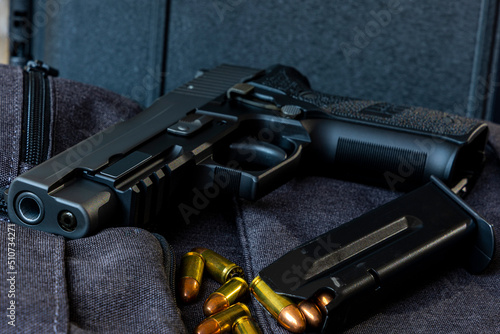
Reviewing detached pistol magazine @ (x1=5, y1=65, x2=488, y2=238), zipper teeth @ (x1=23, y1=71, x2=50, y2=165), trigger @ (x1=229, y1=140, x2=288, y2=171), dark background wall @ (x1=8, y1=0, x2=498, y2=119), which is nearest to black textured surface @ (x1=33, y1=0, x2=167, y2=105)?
dark background wall @ (x1=8, y1=0, x2=498, y2=119)

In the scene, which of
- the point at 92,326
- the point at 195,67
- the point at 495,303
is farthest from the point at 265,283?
the point at 195,67

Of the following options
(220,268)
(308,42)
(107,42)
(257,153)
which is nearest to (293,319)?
(220,268)

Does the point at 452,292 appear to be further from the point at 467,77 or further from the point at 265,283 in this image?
the point at 467,77

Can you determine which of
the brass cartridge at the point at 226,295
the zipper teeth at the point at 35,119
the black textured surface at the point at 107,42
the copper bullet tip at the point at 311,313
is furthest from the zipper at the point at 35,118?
the black textured surface at the point at 107,42

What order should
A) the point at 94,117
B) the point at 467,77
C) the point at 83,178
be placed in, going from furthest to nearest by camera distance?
1. the point at 467,77
2. the point at 94,117
3. the point at 83,178

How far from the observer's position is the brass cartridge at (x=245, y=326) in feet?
2.29

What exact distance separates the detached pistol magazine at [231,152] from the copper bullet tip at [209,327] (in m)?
0.17

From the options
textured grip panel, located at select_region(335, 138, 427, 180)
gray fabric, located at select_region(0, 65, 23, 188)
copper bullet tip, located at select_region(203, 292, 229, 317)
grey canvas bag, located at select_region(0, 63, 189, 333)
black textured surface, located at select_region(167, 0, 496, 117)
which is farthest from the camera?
black textured surface, located at select_region(167, 0, 496, 117)

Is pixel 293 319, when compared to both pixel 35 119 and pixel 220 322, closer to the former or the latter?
pixel 220 322

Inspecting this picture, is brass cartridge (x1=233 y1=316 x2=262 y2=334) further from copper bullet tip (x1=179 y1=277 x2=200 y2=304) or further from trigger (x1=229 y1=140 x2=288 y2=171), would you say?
trigger (x1=229 y1=140 x2=288 y2=171)

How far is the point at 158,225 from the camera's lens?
90 cm

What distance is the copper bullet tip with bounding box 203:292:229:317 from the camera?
73cm

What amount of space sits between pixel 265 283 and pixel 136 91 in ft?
3.59

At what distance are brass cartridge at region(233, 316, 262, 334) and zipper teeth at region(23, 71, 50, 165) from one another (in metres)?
0.42
